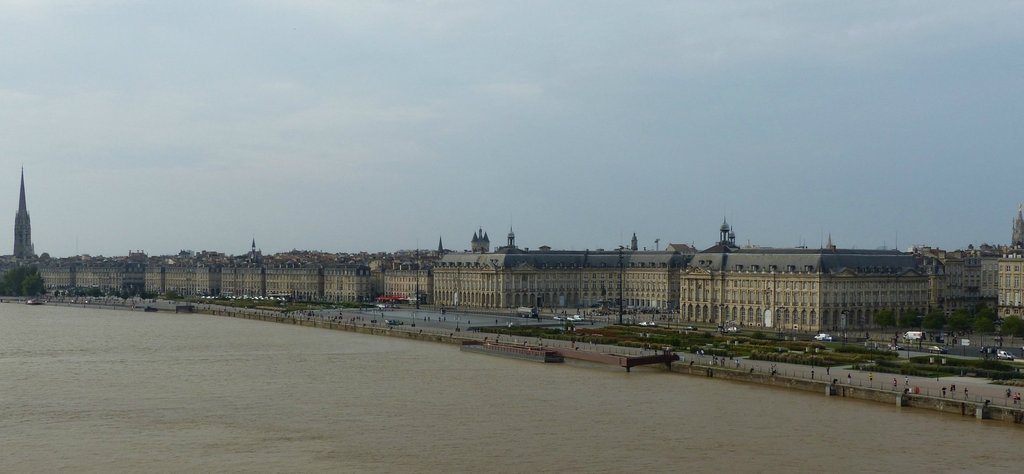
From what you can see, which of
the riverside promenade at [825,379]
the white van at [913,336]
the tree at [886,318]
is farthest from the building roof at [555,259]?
the white van at [913,336]

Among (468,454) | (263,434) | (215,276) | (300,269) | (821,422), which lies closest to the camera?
(468,454)

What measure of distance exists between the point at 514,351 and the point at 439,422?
27847mm

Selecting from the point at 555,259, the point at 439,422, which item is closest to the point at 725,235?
the point at 555,259

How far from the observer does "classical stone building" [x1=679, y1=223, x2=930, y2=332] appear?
90.1 m

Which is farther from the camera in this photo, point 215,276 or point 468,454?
point 215,276

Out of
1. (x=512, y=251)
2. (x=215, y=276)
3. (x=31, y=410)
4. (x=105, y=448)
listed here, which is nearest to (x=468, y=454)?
(x=105, y=448)

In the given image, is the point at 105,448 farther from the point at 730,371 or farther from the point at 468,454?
the point at 730,371

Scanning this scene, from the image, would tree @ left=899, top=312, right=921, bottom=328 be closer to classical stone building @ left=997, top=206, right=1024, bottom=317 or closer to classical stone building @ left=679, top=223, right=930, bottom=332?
classical stone building @ left=679, top=223, right=930, bottom=332

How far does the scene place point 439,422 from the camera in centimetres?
4569

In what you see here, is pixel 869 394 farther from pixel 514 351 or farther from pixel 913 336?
pixel 514 351

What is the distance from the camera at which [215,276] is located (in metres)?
183

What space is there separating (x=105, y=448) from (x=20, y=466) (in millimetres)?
3359

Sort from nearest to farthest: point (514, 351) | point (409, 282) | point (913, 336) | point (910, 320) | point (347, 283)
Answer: point (514, 351) → point (913, 336) → point (910, 320) → point (409, 282) → point (347, 283)

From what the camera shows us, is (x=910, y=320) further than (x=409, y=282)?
No
